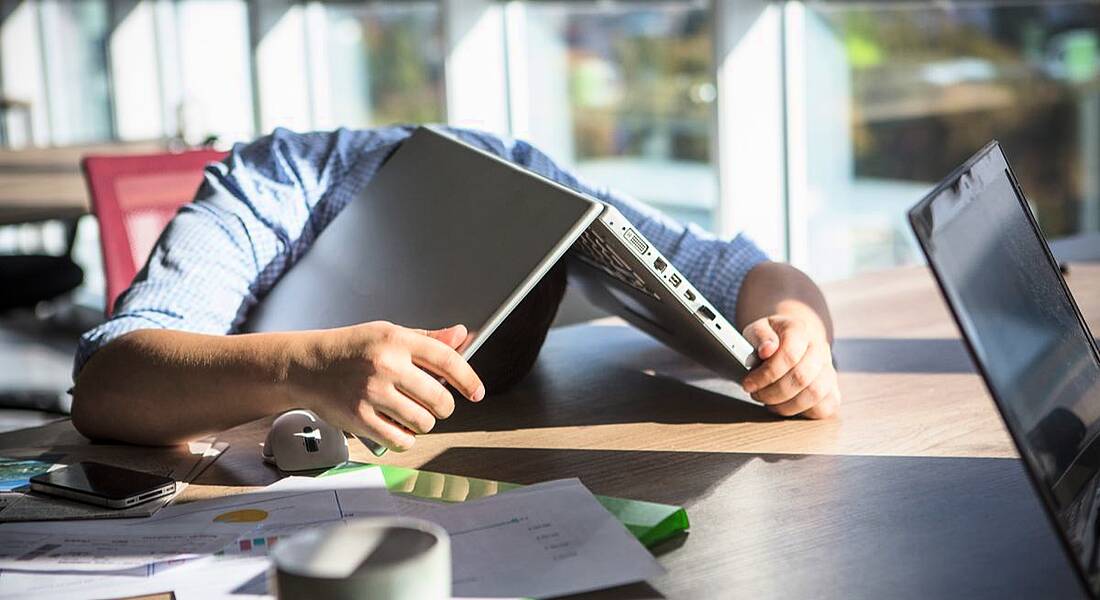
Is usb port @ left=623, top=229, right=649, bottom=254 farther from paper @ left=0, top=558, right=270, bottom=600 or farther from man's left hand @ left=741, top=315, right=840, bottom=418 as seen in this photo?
paper @ left=0, top=558, right=270, bottom=600

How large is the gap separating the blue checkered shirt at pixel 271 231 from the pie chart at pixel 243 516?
0.31 m

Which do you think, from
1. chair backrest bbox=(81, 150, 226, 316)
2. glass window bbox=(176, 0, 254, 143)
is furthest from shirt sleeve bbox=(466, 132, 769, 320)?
glass window bbox=(176, 0, 254, 143)

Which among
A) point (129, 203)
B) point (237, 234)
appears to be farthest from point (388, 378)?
point (129, 203)

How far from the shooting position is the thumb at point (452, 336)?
0.94m

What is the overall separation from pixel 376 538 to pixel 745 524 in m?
0.33

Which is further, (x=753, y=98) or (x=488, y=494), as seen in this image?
(x=753, y=98)

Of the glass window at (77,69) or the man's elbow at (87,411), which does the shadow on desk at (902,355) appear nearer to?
the man's elbow at (87,411)

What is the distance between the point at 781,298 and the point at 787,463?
273 millimetres

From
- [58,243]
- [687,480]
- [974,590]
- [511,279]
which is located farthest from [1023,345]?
[58,243]

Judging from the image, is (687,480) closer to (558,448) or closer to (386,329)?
(558,448)

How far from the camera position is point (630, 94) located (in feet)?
13.2

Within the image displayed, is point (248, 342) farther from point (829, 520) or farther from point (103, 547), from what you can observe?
point (829, 520)

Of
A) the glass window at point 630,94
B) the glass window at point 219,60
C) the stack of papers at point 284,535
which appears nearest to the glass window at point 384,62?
the glass window at point 630,94

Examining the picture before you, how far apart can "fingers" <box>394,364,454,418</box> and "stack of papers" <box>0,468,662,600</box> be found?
8cm
